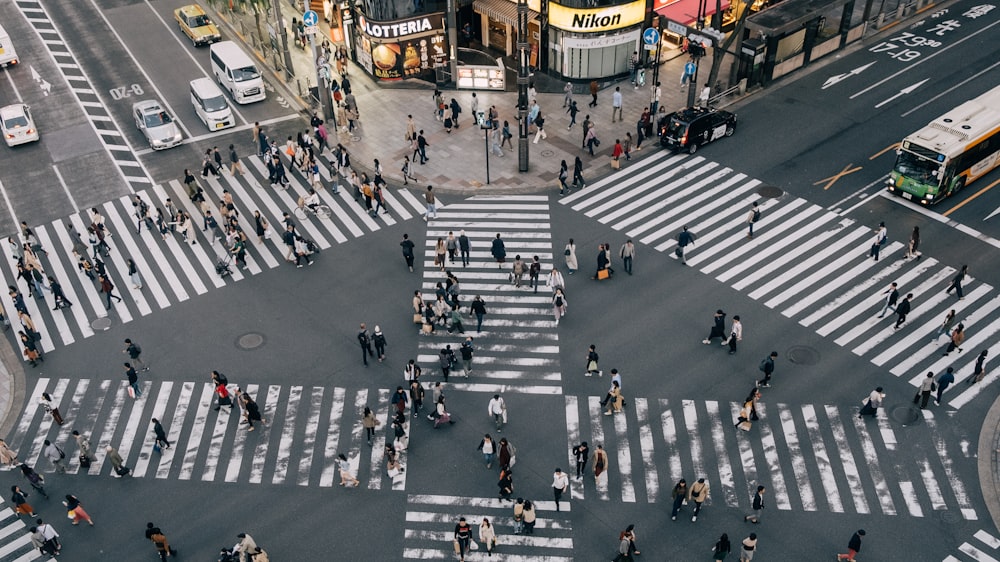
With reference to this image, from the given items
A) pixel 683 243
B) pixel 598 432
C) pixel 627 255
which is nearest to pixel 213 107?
pixel 627 255

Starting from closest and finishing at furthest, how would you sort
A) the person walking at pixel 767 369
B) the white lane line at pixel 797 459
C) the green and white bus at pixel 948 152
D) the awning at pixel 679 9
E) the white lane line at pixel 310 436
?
the white lane line at pixel 797 459 < the white lane line at pixel 310 436 < the person walking at pixel 767 369 < the green and white bus at pixel 948 152 < the awning at pixel 679 9

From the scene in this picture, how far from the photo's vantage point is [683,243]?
34.1 metres

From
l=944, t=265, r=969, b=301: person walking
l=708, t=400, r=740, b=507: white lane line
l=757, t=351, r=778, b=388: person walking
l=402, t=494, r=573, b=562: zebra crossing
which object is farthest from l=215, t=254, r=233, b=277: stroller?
l=944, t=265, r=969, b=301: person walking

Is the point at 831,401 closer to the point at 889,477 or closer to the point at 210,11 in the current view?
the point at 889,477

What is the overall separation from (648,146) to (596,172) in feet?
12.3

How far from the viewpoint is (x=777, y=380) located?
96.4 feet

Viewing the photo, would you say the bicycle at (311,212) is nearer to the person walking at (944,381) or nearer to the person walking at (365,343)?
the person walking at (365,343)

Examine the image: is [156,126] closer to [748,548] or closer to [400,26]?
[400,26]

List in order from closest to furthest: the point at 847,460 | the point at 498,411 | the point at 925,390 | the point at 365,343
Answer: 1. the point at 847,460
2. the point at 498,411
3. the point at 925,390
4. the point at 365,343

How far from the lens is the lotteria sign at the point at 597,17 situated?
150 feet

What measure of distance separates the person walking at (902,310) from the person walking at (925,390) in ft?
10.7

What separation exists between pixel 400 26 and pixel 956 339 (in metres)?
32.1

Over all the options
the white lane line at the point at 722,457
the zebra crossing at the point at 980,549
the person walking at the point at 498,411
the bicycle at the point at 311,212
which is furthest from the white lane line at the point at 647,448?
the bicycle at the point at 311,212

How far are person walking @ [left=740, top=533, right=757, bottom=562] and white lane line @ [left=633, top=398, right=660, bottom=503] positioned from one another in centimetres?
317
